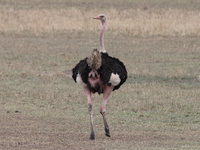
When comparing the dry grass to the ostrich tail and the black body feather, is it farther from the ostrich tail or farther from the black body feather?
the ostrich tail

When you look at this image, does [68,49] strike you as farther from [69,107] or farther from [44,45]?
[69,107]

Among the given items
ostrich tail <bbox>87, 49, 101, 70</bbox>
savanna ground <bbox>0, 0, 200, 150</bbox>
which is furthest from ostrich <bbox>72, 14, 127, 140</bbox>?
savanna ground <bbox>0, 0, 200, 150</bbox>

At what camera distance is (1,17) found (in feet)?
86.0

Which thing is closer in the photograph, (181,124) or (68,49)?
(181,124)

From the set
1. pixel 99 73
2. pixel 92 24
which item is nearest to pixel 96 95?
pixel 99 73

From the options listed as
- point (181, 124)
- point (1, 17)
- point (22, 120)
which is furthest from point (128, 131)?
point (1, 17)

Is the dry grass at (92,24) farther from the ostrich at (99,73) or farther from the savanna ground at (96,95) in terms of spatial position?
the ostrich at (99,73)

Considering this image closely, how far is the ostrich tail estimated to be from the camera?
7.46 meters

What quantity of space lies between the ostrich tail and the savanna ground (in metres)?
0.99

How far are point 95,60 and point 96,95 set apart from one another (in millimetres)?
4641

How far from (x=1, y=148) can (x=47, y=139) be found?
84 cm

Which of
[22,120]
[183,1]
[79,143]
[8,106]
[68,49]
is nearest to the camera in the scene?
[79,143]

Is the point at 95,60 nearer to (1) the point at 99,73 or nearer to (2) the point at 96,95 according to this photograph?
(1) the point at 99,73

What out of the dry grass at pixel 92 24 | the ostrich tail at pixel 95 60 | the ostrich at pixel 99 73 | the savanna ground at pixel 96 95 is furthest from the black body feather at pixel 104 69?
the dry grass at pixel 92 24
